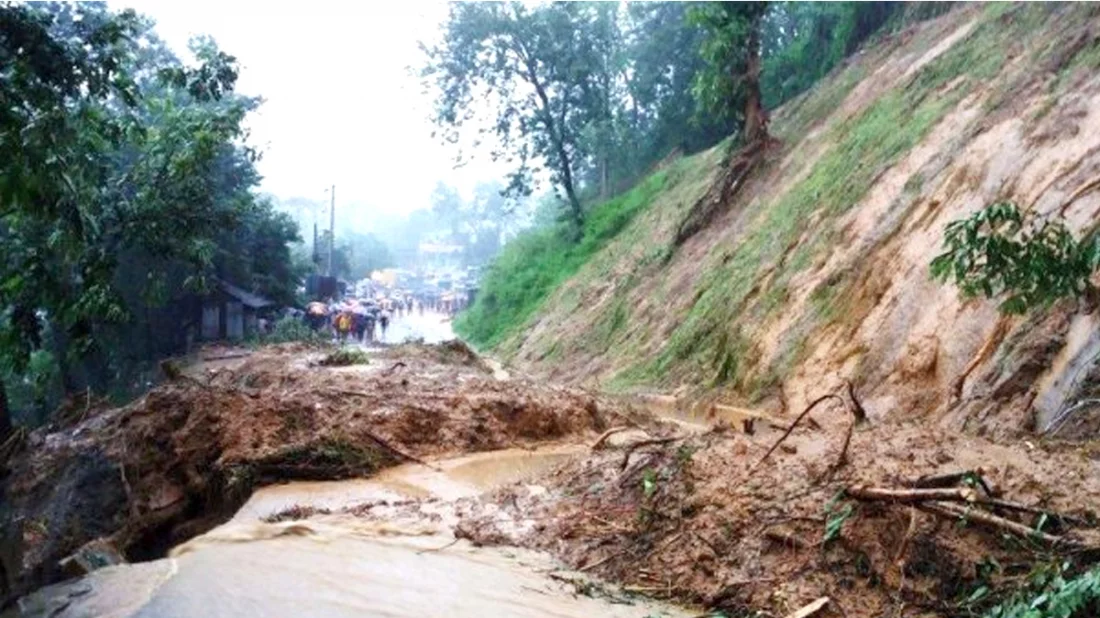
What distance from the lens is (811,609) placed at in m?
4.31

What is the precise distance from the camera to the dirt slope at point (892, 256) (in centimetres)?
856

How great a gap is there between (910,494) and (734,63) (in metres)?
16.2

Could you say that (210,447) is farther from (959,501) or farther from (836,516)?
(959,501)

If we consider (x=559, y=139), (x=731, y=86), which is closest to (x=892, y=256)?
(x=731, y=86)

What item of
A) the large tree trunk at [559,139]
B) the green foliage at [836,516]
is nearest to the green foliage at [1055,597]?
the green foliage at [836,516]

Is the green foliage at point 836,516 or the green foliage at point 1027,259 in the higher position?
the green foliage at point 1027,259

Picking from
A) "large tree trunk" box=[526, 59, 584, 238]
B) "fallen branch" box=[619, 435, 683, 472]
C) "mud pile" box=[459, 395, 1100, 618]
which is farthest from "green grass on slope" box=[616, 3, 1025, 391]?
"large tree trunk" box=[526, 59, 584, 238]

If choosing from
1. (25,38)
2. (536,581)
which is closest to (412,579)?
(536,581)

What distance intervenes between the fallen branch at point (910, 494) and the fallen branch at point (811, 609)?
68cm

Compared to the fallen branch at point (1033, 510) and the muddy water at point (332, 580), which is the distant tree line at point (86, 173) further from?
the fallen branch at point (1033, 510)

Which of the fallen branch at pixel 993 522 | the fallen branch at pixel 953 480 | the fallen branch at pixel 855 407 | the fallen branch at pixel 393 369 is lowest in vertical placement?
the fallen branch at pixel 993 522

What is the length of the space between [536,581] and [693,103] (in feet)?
110

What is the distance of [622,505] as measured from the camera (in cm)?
597

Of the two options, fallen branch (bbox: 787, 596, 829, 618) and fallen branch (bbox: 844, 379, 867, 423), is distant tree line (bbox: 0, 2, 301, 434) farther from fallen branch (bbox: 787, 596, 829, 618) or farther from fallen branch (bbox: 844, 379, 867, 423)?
fallen branch (bbox: 844, 379, 867, 423)
